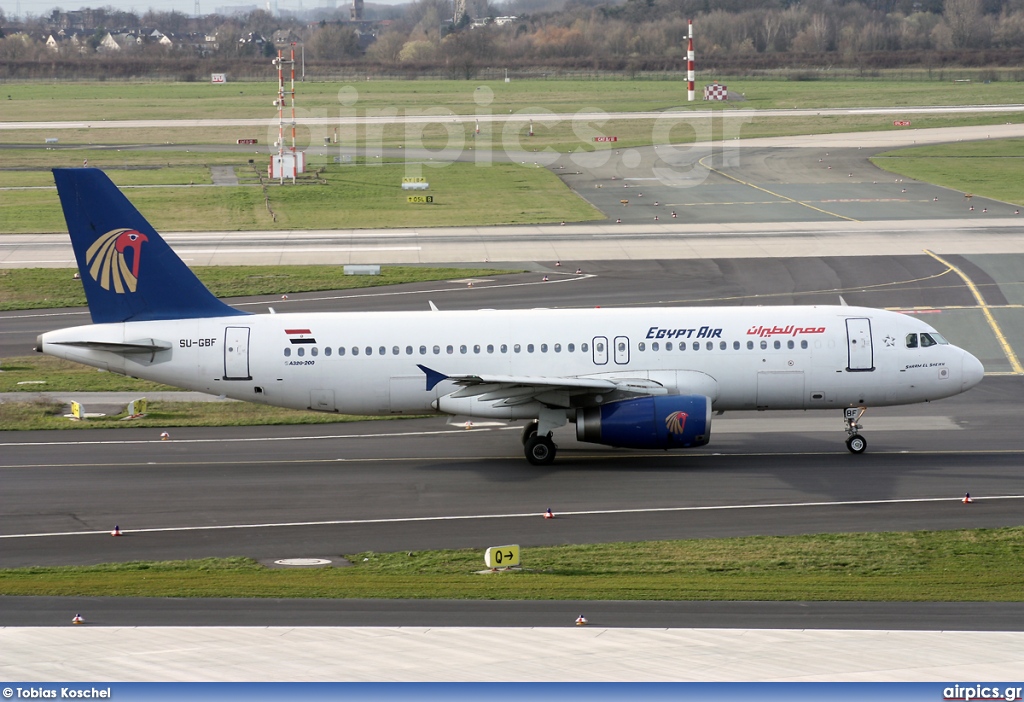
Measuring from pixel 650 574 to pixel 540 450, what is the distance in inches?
393

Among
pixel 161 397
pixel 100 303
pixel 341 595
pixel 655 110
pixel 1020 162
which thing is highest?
pixel 655 110

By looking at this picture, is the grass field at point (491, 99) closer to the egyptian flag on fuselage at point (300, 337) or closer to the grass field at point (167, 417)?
the grass field at point (167, 417)

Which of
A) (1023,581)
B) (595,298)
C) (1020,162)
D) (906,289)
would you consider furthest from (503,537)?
(1020,162)

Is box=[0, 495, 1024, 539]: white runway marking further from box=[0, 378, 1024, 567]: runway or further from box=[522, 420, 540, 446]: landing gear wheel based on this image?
box=[522, 420, 540, 446]: landing gear wheel

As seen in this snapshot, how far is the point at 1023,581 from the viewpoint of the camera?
24844 mm

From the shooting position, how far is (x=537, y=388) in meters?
33.9

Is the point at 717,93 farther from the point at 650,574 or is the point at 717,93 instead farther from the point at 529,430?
the point at 650,574

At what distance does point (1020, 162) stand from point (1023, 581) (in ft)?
296

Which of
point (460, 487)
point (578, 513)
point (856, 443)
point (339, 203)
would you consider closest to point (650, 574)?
point (578, 513)

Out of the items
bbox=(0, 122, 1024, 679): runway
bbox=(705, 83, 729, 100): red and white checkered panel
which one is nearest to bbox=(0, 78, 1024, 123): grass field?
bbox=(705, 83, 729, 100): red and white checkered panel

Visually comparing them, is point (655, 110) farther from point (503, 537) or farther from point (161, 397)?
point (503, 537)

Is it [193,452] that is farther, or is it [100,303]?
[193,452]

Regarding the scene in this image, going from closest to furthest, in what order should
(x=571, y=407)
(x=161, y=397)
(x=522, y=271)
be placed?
(x=571, y=407), (x=161, y=397), (x=522, y=271)

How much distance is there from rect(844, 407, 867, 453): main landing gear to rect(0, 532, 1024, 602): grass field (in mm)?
7608
